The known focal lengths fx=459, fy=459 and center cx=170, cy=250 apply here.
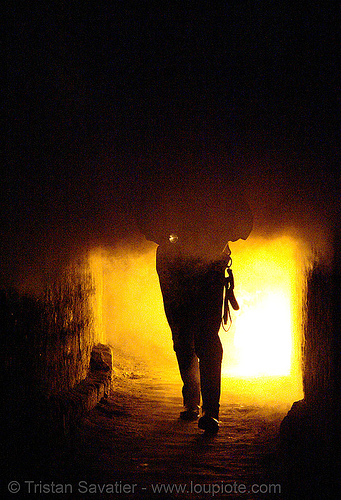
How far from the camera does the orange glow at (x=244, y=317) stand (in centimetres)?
532

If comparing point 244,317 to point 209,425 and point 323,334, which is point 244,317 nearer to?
point 209,425

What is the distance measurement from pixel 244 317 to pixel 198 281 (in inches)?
163

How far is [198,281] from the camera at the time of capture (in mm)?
3779

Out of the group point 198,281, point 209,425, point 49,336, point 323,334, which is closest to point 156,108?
point 198,281

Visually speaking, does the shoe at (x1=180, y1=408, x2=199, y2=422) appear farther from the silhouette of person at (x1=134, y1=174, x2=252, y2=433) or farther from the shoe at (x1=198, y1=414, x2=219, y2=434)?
the shoe at (x1=198, y1=414, x2=219, y2=434)

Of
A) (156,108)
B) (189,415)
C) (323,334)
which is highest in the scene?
(156,108)

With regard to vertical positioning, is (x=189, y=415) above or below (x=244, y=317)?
below

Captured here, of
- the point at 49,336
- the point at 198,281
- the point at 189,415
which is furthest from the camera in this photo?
the point at 189,415

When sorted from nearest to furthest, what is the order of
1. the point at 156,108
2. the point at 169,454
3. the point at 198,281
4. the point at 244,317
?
the point at 169,454 < the point at 198,281 < the point at 156,108 < the point at 244,317

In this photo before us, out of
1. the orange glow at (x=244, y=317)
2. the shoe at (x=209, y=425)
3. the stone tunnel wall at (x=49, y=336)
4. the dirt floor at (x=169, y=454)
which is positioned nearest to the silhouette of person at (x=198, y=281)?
the shoe at (x=209, y=425)

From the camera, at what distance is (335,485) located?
89.4 inches

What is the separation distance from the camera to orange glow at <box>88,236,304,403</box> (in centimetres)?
532

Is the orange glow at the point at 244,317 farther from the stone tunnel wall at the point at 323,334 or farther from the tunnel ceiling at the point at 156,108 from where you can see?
the tunnel ceiling at the point at 156,108

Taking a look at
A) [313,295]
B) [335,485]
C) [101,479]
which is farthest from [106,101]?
[335,485]
